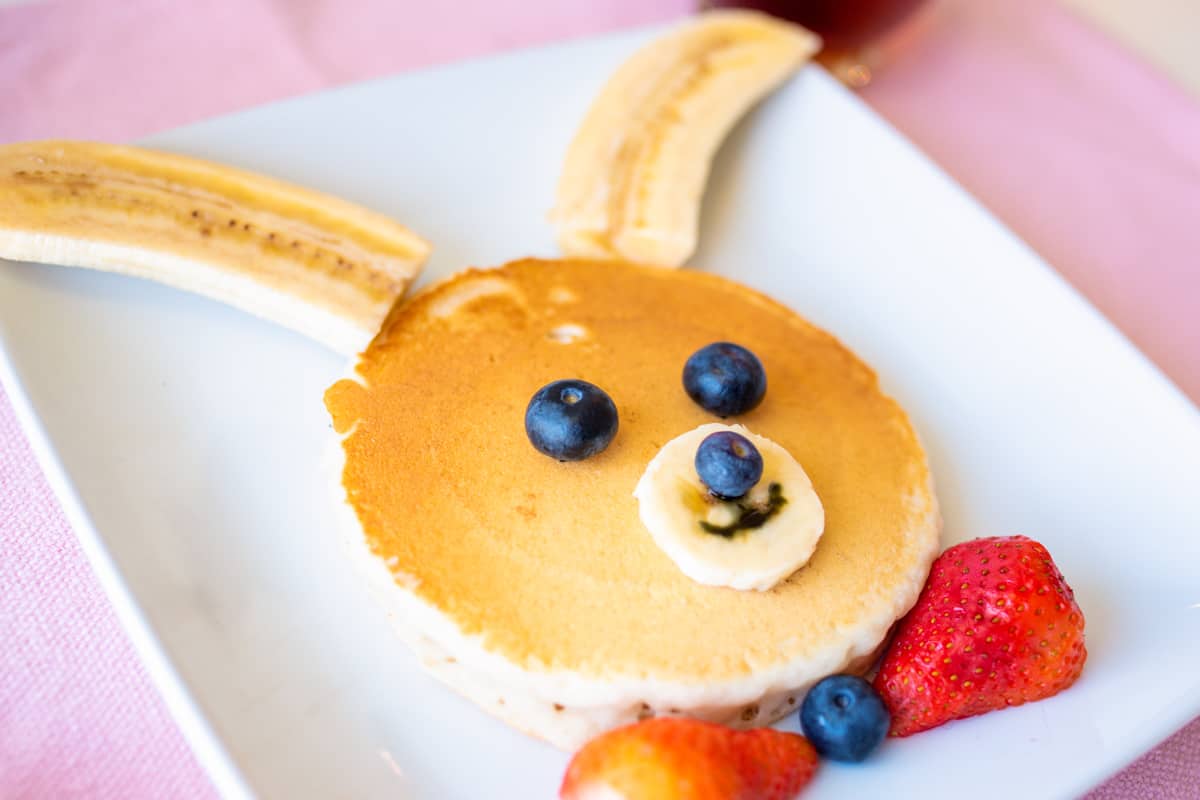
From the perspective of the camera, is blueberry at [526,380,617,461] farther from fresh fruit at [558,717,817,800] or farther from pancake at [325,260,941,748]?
fresh fruit at [558,717,817,800]

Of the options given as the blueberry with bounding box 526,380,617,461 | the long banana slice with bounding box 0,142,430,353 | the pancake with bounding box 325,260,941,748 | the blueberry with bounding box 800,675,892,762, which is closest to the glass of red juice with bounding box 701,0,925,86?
the pancake with bounding box 325,260,941,748

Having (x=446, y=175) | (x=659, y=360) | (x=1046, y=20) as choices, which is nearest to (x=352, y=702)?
(x=659, y=360)

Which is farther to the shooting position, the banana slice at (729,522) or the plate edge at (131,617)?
the banana slice at (729,522)

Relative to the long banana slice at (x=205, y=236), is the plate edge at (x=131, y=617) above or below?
below

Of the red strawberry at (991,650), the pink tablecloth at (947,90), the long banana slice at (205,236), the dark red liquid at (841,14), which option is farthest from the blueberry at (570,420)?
the dark red liquid at (841,14)

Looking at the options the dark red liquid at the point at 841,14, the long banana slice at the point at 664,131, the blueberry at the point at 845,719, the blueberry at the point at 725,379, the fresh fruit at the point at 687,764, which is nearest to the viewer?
the fresh fruit at the point at 687,764

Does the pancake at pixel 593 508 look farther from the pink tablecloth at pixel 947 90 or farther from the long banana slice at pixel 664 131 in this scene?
the pink tablecloth at pixel 947 90

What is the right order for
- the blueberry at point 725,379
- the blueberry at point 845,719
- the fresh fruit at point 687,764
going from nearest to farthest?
the fresh fruit at point 687,764, the blueberry at point 845,719, the blueberry at point 725,379
